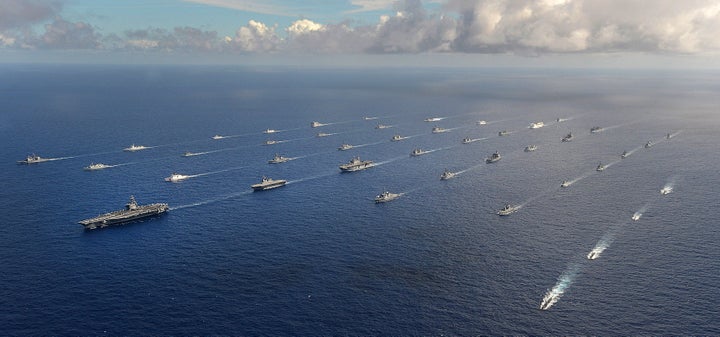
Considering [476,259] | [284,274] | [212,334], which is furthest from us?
[476,259]

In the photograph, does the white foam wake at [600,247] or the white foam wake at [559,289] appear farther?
the white foam wake at [600,247]

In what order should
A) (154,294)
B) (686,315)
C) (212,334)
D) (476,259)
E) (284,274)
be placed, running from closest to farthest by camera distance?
(212,334)
(686,315)
(154,294)
(284,274)
(476,259)

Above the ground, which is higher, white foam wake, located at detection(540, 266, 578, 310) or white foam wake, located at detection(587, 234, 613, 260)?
white foam wake, located at detection(587, 234, 613, 260)

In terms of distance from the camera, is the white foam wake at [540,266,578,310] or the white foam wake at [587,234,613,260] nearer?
the white foam wake at [540,266,578,310]

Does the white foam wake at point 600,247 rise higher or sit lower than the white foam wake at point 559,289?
higher

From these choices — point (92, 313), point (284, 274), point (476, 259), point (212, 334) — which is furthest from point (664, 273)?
point (92, 313)

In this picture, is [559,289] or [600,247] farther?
[600,247]

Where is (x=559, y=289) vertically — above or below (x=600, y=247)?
below

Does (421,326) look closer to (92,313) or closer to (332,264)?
(332,264)

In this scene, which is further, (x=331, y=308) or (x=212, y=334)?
(x=331, y=308)
